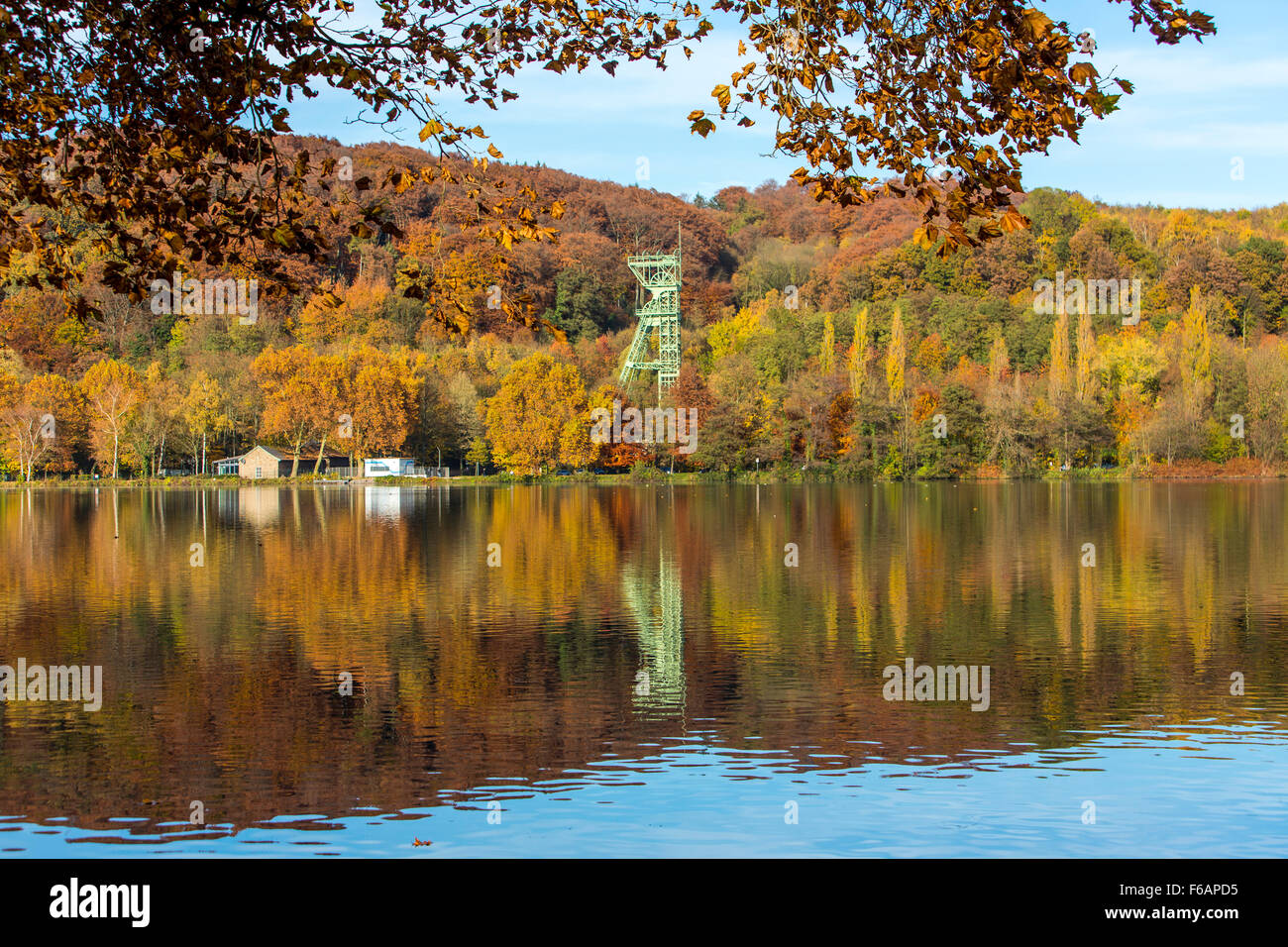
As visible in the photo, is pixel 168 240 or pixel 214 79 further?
pixel 214 79

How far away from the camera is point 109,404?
310ft

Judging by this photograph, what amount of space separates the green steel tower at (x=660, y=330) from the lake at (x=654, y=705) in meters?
70.1

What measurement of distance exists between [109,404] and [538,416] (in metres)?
33.2

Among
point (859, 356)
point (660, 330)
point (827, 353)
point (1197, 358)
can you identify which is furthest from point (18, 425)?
point (1197, 358)

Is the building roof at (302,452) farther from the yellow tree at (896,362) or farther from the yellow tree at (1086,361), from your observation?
the yellow tree at (1086,361)

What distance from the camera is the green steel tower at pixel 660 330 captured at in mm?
100062

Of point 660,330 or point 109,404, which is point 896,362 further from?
point 109,404
